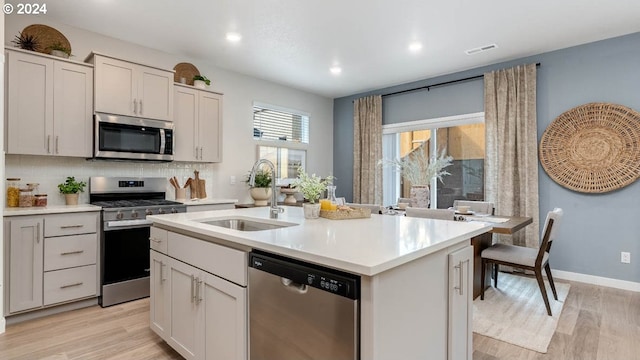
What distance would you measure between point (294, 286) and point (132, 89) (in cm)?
306

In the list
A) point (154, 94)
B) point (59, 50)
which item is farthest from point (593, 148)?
point (59, 50)

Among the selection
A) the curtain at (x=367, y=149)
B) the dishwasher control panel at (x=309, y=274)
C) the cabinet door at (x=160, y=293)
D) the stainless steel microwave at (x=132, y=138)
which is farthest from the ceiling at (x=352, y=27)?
the dishwasher control panel at (x=309, y=274)

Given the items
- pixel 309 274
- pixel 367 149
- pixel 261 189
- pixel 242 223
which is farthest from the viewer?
pixel 367 149

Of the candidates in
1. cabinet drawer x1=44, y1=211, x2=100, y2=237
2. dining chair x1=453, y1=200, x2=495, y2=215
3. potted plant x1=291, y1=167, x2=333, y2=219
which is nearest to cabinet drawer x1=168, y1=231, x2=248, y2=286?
potted plant x1=291, y1=167, x2=333, y2=219

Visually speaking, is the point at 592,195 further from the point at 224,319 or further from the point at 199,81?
the point at 199,81

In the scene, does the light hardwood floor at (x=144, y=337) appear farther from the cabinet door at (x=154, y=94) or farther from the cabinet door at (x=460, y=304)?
the cabinet door at (x=154, y=94)

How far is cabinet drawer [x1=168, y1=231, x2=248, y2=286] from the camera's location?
1.60 meters

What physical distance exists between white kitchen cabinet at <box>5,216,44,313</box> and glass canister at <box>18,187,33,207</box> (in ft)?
1.21

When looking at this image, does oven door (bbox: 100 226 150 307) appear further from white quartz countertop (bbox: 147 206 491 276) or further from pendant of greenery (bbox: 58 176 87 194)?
white quartz countertop (bbox: 147 206 491 276)

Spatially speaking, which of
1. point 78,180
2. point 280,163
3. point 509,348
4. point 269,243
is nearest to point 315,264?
point 269,243

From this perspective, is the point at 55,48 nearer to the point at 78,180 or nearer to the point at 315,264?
the point at 78,180

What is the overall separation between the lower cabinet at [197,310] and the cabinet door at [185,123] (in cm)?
185

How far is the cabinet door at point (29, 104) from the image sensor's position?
2.80 meters

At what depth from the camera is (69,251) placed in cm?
292
